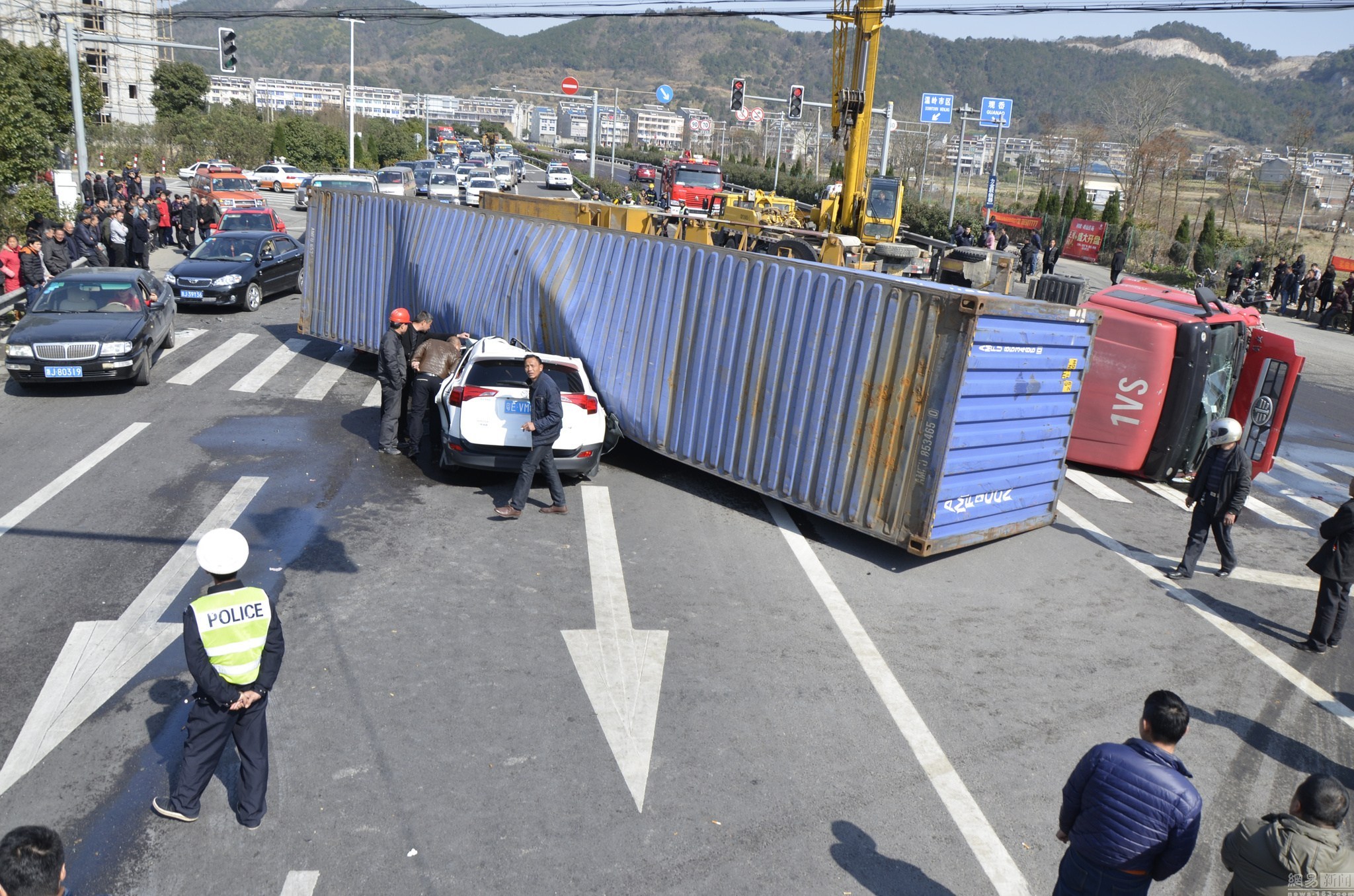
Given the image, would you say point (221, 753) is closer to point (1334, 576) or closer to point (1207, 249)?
point (1334, 576)

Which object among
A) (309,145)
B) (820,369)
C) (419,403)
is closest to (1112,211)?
(820,369)

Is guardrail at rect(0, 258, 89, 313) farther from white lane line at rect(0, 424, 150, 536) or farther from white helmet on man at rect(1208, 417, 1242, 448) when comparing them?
white helmet on man at rect(1208, 417, 1242, 448)

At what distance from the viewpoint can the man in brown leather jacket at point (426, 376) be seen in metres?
12.0

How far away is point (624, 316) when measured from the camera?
12023 millimetres

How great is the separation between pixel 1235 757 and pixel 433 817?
5234mm

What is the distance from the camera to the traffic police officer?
16.2ft

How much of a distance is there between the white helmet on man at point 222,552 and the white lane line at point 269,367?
10.8 meters

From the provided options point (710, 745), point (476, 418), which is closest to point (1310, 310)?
point (476, 418)

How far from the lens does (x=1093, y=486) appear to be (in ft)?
43.6

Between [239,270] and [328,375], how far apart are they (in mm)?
5984

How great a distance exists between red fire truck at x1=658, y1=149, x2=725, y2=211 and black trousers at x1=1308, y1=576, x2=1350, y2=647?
Result: 128ft

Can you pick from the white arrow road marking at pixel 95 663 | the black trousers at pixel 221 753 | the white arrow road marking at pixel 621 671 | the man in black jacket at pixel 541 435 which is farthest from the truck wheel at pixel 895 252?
the black trousers at pixel 221 753

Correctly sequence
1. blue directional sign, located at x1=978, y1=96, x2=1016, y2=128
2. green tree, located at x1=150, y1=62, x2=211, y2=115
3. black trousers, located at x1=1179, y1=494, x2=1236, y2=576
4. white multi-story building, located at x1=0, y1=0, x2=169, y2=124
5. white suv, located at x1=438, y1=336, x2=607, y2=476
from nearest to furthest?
black trousers, located at x1=1179, y1=494, x2=1236, y2=576, white suv, located at x1=438, y1=336, x2=607, y2=476, blue directional sign, located at x1=978, y1=96, x2=1016, y2=128, green tree, located at x1=150, y1=62, x2=211, y2=115, white multi-story building, located at x1=0, y1=0, x2=169, y2=124

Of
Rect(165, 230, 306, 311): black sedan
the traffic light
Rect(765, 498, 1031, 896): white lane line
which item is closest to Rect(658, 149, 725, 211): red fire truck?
the traffic light
